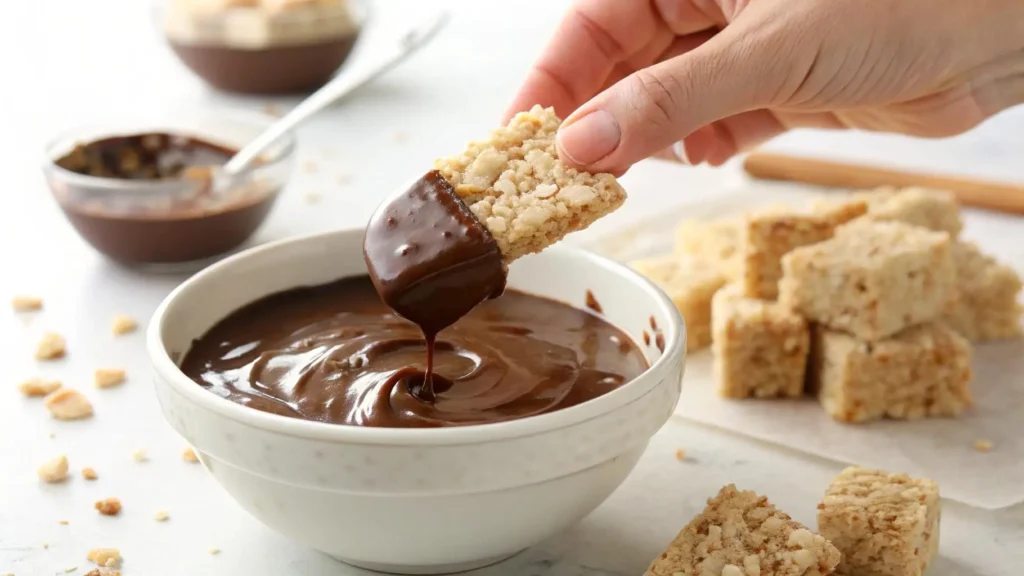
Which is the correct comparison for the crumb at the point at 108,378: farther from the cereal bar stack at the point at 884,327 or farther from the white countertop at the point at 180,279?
the cereal bar stack at the point at 884,327

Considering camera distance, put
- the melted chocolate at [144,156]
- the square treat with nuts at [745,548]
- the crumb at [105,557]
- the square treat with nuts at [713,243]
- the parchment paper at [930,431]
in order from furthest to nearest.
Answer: the melted chocolate at [144,156] < the square treat with nuts at [713,243] < the parchment paper at [930,431] < the crumb at [105,557] < the square treat with nuts at [745,548]

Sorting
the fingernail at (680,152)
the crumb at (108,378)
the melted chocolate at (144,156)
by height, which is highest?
the fingernail at (680,152)

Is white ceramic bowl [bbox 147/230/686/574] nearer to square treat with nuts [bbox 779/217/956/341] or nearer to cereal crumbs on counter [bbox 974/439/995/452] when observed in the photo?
square treat with nuts [bbox 779/217/956/341]

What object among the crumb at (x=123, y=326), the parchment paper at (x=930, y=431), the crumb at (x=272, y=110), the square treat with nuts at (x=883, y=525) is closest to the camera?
the square treat with nuts at (x=883, y=525)

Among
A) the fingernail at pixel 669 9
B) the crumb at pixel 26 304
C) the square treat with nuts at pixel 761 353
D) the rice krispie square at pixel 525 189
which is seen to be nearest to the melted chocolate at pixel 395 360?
the rice krispie square at pixel 525 189

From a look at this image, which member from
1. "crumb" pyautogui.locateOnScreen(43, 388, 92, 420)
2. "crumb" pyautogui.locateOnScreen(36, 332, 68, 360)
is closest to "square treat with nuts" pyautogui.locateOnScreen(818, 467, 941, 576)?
"crumb" pyautogui.locateOnScreen(43, 388, 92, 420)

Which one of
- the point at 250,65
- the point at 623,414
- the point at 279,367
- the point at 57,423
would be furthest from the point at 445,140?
the point at 623,414

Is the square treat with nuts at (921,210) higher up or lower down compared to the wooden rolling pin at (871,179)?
higher up
